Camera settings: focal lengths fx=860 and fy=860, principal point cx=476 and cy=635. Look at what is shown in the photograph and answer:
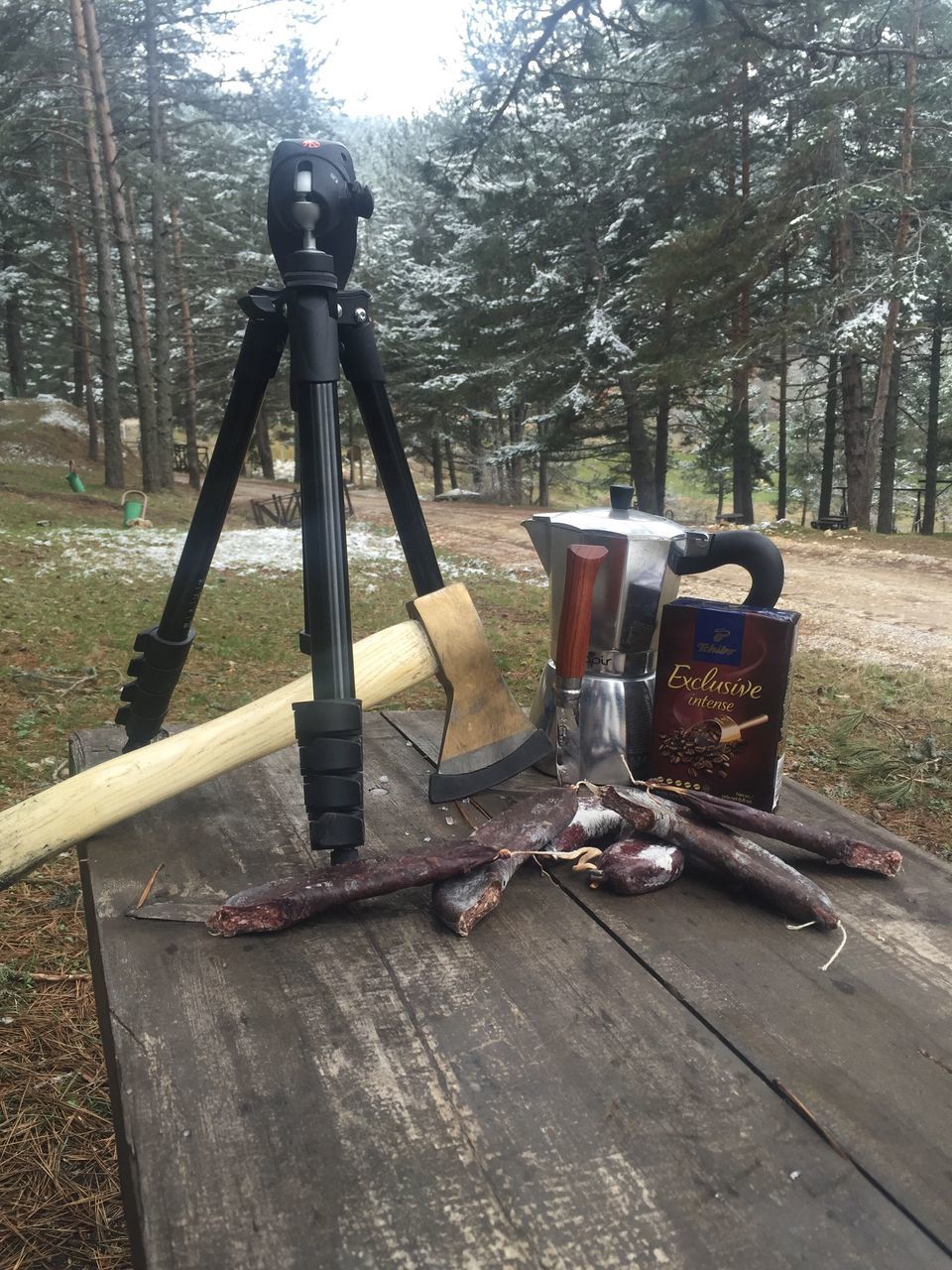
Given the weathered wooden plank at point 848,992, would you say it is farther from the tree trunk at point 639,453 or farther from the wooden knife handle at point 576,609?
the tree trunk at point 639,453

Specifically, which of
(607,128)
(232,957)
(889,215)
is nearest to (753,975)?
(232,957)

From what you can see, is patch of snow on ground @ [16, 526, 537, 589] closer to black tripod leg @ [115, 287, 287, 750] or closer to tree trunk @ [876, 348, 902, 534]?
black tripod leg @ [115, 287, 287, 750]

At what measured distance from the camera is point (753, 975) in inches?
41.9

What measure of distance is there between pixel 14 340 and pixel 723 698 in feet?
100

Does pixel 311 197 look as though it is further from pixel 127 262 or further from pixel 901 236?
pixel 127 262

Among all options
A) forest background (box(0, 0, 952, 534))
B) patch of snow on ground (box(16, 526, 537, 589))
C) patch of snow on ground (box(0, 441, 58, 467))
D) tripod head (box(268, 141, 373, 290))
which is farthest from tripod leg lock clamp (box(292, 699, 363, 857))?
patch of snow on ground (box(0, 441, 58, 467))

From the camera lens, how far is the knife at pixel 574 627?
1444 millimetres

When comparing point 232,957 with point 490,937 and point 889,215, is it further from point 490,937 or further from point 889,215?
point 889,215

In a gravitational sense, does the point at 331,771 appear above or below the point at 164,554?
above

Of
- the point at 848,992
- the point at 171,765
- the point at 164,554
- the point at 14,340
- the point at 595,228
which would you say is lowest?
the point at 164,554

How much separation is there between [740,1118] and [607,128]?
1886 centimetres

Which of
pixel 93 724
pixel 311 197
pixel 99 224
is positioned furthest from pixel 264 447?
pixel 311 197

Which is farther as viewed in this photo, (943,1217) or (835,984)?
(835,984)

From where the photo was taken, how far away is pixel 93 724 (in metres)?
3.98
